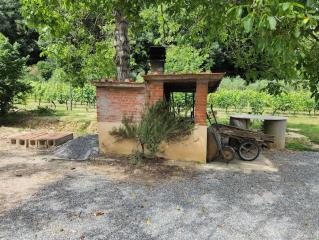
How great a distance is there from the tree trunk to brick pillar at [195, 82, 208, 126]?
4.00 meters

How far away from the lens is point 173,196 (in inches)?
276

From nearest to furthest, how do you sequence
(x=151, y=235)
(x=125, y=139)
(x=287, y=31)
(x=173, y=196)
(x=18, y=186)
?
1. (x=287, y=31)
2. (x=151, y=235)
3. (x=173, y=196)
4. (x=18, y=186)
5. (x=125, y=139)

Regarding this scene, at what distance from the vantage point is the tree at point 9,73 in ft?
52.7

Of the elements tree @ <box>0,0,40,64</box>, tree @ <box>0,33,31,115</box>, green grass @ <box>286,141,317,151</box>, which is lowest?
green grass @ <box>286,141,317,151</box>

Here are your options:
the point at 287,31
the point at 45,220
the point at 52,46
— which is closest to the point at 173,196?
the point at 45,220

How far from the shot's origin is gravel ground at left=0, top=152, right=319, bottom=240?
5.37 meters

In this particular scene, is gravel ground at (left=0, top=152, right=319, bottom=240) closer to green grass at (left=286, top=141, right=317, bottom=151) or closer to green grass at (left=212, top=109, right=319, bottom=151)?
green grass at (left=286, top=141, right=317, bottom=151)

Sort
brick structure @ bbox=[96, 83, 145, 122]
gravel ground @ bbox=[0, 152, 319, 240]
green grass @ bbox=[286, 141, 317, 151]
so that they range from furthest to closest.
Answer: green grass @ bbox=[286, 141, 317, 151] → brick structure @ bbox=[96, 83, 145, 122] → gravel ground @ bbox=[0, 152, 319, 240]

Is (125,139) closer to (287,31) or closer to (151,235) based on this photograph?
(151,235)

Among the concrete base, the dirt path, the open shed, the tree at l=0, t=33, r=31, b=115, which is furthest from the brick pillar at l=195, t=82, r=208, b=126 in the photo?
the tree at l=0, t=33, r=31, b=115

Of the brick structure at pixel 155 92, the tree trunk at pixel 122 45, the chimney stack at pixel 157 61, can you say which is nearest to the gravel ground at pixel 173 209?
the brick structure at pixel 155 92

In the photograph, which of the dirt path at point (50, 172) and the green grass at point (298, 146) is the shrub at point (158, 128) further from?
the green grass at point (298, 146)

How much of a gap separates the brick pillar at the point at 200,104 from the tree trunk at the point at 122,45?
4.00 meters

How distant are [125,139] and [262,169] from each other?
3584mm
